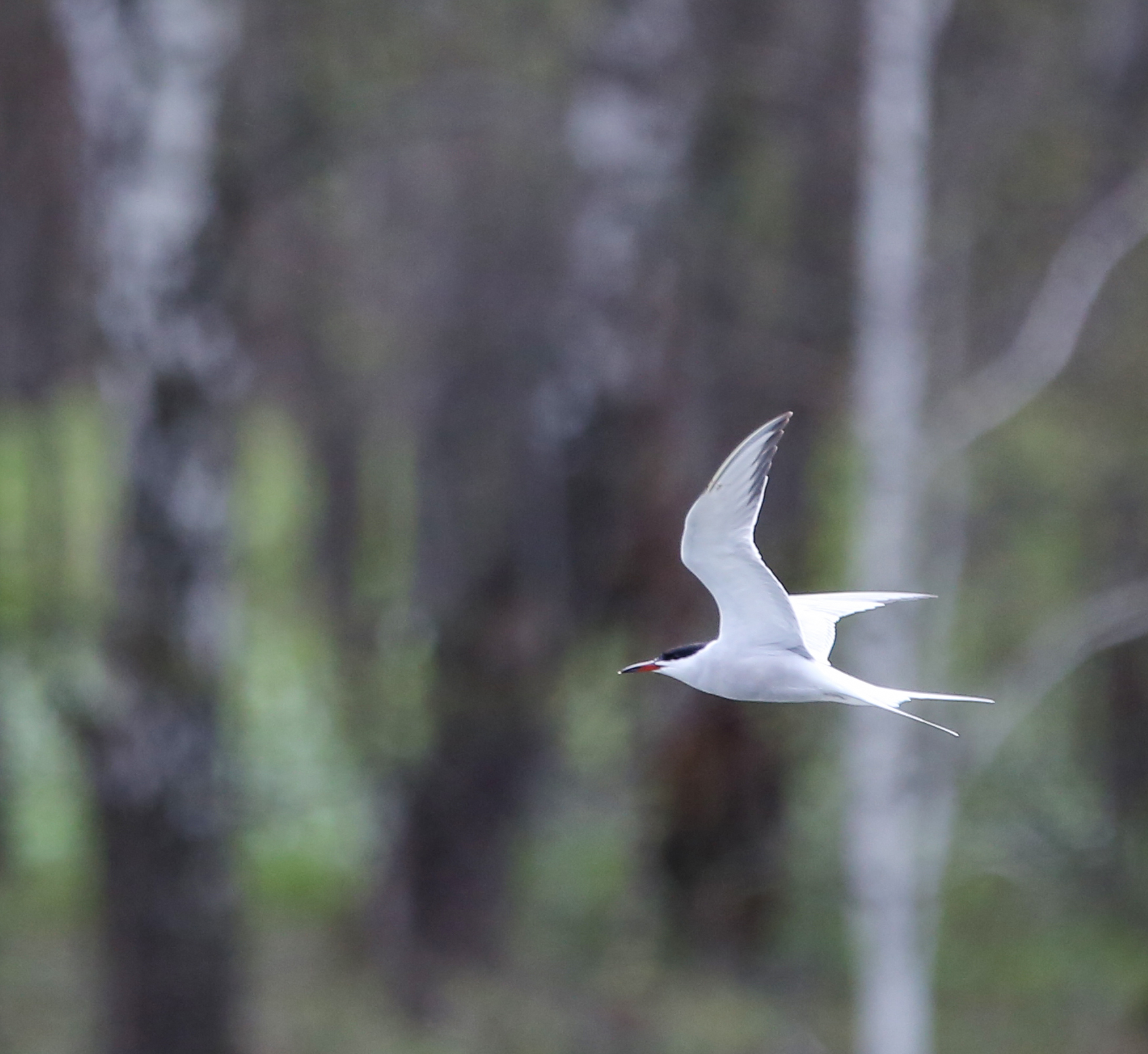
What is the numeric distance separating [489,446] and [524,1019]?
3.20 m

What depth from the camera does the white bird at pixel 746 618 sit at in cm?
259

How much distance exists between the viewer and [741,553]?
2691 millimetres

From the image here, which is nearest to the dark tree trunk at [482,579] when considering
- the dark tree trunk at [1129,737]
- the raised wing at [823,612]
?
the dark tree trunk at [1129,737]

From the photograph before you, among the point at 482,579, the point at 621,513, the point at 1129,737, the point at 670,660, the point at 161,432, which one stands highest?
the point at 161,432

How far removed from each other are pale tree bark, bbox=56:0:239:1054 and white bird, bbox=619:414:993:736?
14.4 ft

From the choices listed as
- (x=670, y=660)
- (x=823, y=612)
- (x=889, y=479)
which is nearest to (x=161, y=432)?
(x=889, y=479)

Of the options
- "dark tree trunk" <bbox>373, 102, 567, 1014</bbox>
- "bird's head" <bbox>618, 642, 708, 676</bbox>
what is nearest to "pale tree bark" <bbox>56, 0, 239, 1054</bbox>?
"dark tree trunk" <bbox>373, 102, 567, 1014</bbox>

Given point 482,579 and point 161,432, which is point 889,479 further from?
point 161,432

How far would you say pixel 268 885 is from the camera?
12.3m

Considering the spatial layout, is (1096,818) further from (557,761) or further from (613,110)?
(613,110)

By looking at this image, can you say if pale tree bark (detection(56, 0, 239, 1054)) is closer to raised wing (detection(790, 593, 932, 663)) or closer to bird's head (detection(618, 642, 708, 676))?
raised wing (detection(790, 593, 932, 663))

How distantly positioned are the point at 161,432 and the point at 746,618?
4549 millimetres

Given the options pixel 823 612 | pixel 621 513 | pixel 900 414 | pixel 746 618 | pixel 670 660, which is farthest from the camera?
pixel 621 513

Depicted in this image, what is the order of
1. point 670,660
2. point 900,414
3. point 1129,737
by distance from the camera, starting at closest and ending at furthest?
point 670,660
point 900,414
point 1129,737
